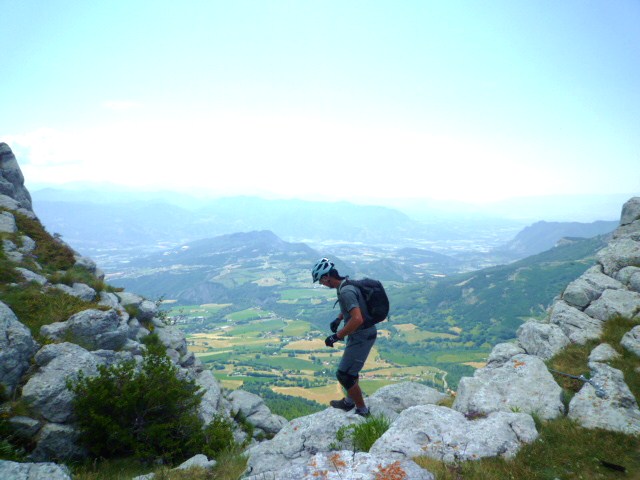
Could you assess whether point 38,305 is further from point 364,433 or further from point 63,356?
point 364,433

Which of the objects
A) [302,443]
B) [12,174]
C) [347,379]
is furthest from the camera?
[12,174]

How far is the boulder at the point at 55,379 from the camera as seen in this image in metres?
9.52

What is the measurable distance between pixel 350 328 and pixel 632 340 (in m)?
9.66

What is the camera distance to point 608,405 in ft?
26.6

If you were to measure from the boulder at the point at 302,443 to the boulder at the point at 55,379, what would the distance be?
567cm

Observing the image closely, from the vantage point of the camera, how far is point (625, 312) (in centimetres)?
1230

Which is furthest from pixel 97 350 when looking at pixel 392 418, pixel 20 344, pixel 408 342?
pixel 408 342

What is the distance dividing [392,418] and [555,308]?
31.3ft

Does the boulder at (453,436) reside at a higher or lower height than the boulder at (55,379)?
higher

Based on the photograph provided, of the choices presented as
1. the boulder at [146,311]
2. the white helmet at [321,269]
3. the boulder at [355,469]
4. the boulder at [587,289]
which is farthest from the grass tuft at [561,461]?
the boulder at [146,311]

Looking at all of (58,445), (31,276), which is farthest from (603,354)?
(31,276)

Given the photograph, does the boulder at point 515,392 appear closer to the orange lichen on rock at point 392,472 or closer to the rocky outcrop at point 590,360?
the rocky outcrop at point 590,360

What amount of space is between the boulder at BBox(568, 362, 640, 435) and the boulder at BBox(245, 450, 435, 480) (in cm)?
483

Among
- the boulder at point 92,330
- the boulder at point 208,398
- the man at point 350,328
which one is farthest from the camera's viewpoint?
the boulder at point 208,398
